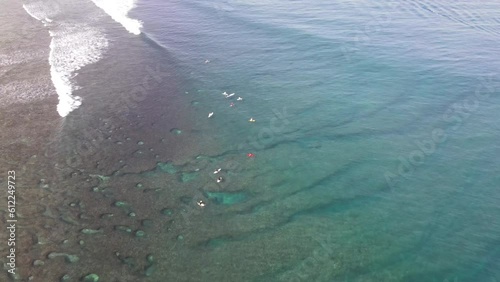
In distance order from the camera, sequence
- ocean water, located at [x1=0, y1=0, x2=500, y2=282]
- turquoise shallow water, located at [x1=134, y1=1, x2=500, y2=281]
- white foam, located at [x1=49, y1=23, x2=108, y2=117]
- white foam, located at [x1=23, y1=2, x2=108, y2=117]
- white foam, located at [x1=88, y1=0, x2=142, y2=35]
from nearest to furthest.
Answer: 1. ocean water, located at [x1=0, y1=0, x2=500, y2=282]
2. turquoise shallow water, located at [x1=134, y1=1, x2=500, y2=281]
3. white foam, located at [x1=49, y1=23, x2=108, y2=117]
4. white foam, located at [x1=23, y1=2, x2=108, y2=117]
5. white foam, located at [x1=88, y1=0, x2=142, y2=35]

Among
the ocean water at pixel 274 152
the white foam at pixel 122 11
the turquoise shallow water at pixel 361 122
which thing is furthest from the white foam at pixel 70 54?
the turquoise shallow water at pixel 361 122

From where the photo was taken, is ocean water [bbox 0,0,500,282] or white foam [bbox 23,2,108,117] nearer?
ocean water [bbox 0,0,500,282]

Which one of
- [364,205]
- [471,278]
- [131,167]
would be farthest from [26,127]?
[471,278]

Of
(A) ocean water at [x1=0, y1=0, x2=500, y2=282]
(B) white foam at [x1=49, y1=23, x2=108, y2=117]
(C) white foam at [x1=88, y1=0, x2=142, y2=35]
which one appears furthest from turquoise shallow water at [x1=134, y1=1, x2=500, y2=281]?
(B) white foam at [x1=49, y1=23, x2=108, y2=117]

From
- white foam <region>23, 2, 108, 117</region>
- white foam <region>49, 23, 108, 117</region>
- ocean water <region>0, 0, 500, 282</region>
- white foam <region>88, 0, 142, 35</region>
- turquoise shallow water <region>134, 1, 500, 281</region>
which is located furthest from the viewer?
white foam <region>88, 0, 142, 35</region>

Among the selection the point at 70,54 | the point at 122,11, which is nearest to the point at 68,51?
the point at 70,54

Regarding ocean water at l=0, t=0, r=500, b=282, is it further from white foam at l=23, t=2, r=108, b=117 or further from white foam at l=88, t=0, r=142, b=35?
white foam at l=88, t=0, r=142, b=35

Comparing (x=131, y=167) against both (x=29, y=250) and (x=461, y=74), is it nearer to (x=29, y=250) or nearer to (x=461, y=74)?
(x=29, y=250)

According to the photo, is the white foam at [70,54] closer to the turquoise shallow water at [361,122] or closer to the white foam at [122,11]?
the white foam at [122,11]
